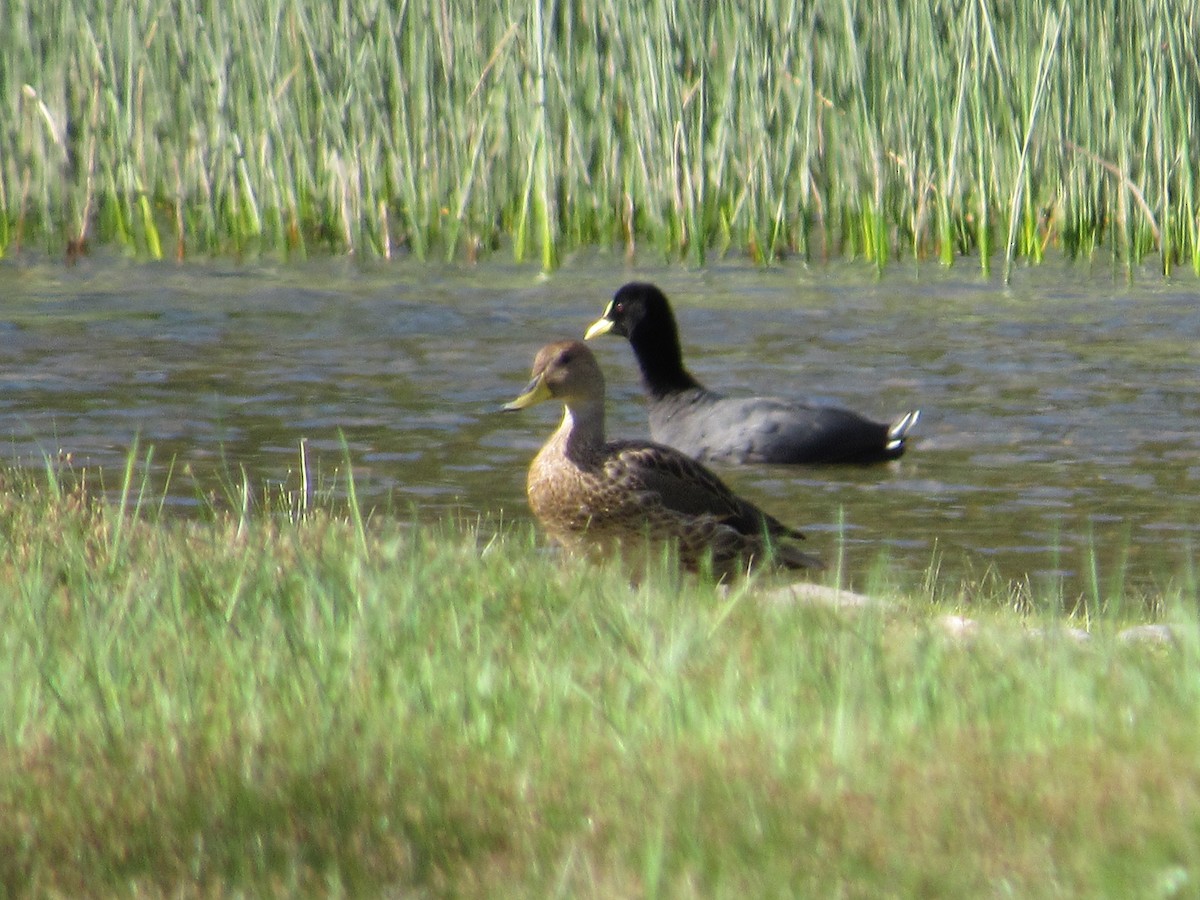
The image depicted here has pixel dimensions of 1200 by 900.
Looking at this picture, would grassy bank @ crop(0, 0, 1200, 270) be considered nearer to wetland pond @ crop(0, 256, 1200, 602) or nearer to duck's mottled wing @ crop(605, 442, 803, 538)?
wetland pond @ crop(0, 256, 1200, 602)

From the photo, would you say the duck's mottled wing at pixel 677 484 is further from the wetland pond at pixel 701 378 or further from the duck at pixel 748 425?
the duck at pixel 748 425

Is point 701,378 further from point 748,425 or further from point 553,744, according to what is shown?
point 553,744

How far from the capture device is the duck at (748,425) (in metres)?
6.99

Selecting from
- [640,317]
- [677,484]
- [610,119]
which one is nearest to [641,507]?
[677,484]

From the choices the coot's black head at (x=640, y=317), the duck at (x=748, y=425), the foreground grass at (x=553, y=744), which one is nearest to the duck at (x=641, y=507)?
the foreground grass at (x=553, y=744)

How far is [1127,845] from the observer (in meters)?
2.47

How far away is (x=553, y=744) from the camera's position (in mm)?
2924

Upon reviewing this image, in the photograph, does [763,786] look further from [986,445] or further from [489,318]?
[489,318]

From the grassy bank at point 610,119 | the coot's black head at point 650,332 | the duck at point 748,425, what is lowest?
the duck at point 748,425

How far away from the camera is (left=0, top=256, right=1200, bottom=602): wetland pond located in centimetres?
623

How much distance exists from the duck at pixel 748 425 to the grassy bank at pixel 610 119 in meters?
2.02

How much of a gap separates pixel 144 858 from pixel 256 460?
14.1 ft

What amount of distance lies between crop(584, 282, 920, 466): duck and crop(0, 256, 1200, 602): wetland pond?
90mm

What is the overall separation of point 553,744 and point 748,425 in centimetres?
427
